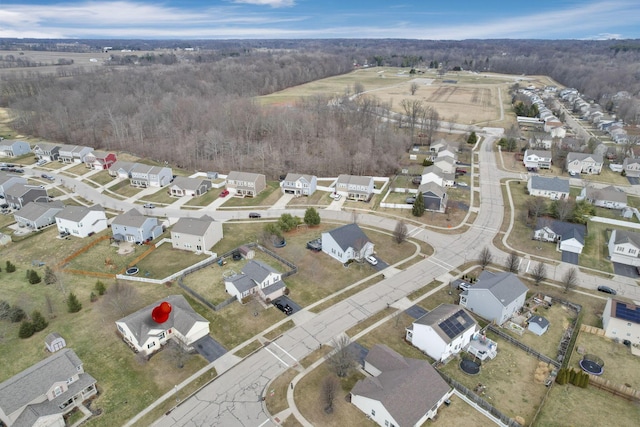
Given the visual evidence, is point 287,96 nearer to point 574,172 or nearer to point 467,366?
point 574,172

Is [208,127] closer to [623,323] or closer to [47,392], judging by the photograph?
[47,392]

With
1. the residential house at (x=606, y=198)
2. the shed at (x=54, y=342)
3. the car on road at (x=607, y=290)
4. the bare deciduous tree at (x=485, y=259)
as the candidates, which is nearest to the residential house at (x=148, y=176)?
the shed at (x=54, y=342)

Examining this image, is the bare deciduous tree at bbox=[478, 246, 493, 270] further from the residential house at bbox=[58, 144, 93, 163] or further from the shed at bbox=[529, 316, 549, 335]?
the residential house at bbox=[58, 144, 93, 163]

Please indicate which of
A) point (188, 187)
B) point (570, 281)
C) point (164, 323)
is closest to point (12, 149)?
point (188, 187)

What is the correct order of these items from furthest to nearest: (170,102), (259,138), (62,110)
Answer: (170,102), (62,110), (259,138)

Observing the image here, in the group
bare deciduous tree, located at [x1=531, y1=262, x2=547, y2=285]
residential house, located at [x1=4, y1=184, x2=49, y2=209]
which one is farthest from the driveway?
residential house, located at [x1=4, y1=184, x2=49, y2=209]

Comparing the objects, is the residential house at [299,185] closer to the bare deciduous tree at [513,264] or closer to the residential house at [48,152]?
the bare deciduous tree at [513,264]

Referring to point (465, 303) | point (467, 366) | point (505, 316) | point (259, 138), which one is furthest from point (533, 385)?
point (259, 138)
